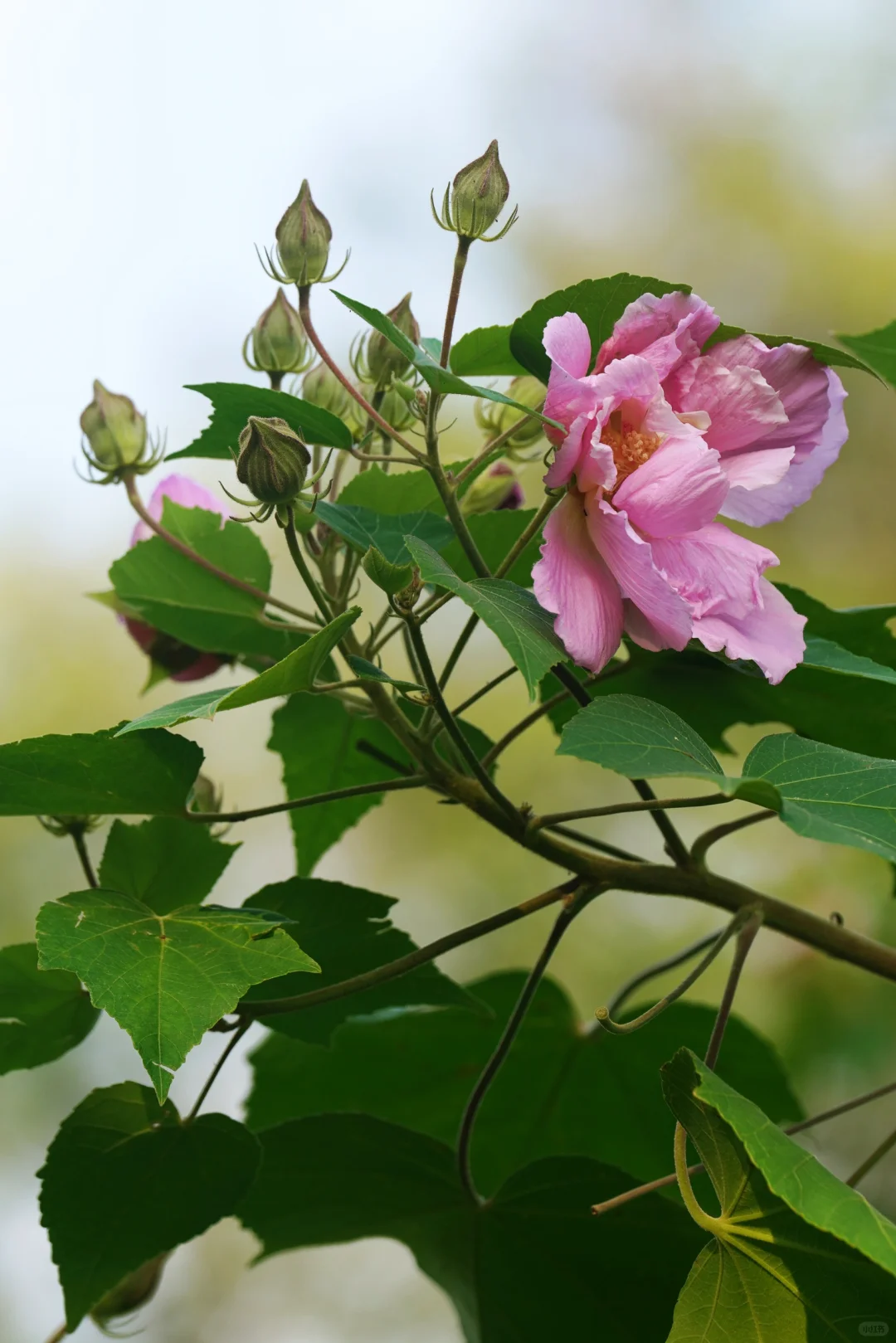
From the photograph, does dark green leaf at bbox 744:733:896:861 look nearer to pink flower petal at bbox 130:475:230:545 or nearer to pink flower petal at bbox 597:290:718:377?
pink flower petal at bbox 597:290:718:377

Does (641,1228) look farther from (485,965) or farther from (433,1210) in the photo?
(485,965)

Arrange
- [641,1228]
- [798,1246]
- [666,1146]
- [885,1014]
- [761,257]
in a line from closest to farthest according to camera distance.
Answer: [798,1246]
[641,1228]
[666,1146]
[885,1014]
[761,257]

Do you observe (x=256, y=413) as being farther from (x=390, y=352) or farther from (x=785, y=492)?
(x=785, y=492)

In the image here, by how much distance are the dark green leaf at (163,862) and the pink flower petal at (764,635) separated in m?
0.18

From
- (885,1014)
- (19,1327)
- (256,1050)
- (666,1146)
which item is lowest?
(19,1327)

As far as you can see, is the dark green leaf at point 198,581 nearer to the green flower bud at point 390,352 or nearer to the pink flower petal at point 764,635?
the green flower bud at point 390,352

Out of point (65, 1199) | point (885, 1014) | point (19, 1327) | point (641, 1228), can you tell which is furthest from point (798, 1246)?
point (19, 1327)

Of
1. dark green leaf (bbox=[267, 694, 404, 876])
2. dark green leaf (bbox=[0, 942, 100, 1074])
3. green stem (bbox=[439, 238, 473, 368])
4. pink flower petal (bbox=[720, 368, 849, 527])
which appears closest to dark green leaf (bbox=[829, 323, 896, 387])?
pink flower petal (bbox=[720, 368, 849, 527])

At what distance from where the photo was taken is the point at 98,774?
400mm

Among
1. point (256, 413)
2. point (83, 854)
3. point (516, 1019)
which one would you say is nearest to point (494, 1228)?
point (516, 1019)

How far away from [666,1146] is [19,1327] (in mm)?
2524

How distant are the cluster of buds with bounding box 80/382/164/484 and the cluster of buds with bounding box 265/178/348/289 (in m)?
0.09

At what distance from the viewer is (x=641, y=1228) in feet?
1.45

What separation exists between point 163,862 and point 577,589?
7.1 inches
